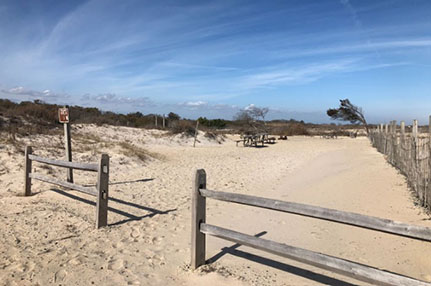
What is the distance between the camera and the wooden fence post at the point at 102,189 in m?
5.05

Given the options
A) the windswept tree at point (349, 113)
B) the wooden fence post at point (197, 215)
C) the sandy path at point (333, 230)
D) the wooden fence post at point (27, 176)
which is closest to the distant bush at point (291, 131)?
the windswept tree at point (349, 113)

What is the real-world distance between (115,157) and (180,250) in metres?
8.25

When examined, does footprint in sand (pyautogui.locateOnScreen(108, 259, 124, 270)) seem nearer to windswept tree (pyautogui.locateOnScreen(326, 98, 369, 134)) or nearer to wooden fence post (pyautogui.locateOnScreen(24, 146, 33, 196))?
wooden fence post (pyautogui.locateOnScreen(24, 146, 33, 196))

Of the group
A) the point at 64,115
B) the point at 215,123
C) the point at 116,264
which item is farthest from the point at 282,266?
the point at 215,123

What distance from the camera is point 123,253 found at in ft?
14.3

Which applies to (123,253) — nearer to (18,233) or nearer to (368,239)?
(18,233)

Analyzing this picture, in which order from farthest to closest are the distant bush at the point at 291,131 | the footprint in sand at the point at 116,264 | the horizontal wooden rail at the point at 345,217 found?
the distant bush at the point at 291,131, the footprint in sand at the point at 116,264, the horizontal wooden rail at the point at 345,217

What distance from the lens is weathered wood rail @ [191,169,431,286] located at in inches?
97.5

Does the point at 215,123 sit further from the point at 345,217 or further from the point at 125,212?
the point at 345,217

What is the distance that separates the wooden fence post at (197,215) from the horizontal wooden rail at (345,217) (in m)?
0.08

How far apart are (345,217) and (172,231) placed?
10.8 feet

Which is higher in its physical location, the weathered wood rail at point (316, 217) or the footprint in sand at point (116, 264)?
the weathered wood rail at point (316, 217)

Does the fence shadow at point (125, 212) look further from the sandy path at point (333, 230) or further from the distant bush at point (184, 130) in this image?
the distant bush at point (184, 130)

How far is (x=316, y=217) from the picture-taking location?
119 inches
